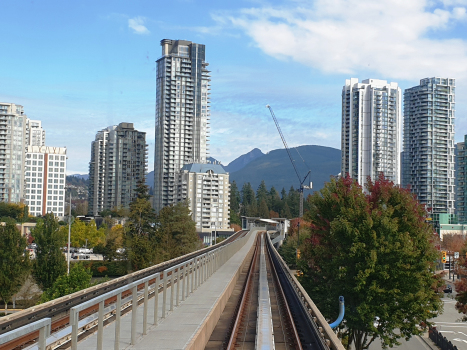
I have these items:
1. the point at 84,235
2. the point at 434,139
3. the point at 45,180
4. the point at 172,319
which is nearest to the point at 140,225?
the point at 84,235

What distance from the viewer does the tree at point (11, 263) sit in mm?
43969

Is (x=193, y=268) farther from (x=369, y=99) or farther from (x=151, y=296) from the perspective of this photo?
(x=369, y=99)

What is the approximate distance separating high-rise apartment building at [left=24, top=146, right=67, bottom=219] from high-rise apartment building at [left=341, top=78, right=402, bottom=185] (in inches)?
3792

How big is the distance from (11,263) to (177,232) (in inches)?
1099

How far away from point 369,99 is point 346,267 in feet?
507

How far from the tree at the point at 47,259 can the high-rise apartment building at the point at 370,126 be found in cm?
13330

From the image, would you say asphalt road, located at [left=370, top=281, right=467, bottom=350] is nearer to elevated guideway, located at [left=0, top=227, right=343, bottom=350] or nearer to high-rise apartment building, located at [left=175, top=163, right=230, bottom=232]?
elevated guideway, located at [left=0, top=227, right=343, bottom=350]

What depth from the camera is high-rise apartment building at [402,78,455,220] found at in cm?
17088

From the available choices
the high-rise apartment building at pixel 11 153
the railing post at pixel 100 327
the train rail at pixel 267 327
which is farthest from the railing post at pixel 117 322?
the high-rise apartment building at pixel 11 153

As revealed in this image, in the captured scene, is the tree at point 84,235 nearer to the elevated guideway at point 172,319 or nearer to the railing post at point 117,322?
the elevated guideway at point 172,319

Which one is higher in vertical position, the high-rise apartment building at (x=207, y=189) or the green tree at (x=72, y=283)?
the high-rise apartment building at (x=207, y=189)

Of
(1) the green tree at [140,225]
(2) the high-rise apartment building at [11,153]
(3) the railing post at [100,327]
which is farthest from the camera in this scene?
(2) the high-rise apartment building at [11,153]

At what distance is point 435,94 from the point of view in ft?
569

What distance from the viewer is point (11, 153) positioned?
159375 mm
